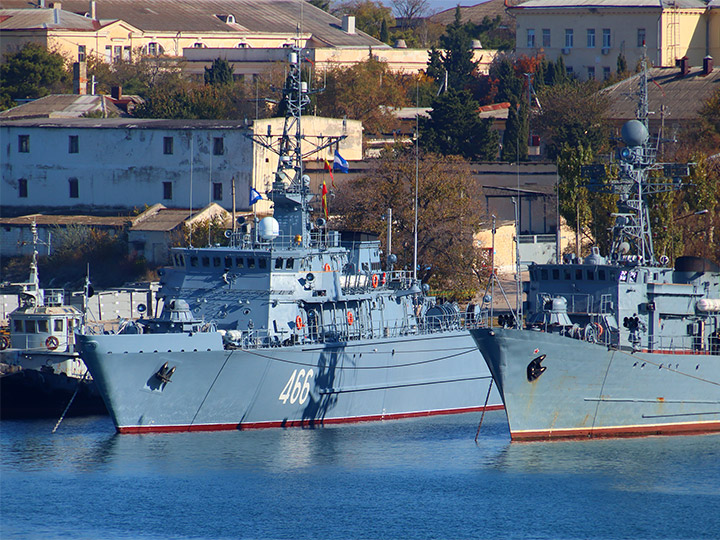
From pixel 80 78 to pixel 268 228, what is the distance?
5480 cm

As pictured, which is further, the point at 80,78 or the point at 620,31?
the point at 620,31

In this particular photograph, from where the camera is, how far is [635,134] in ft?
128

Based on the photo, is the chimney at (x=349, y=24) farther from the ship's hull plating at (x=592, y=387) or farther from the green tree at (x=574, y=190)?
the ship's hull plating at (x=592, y=387)

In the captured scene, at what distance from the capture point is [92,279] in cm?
6191

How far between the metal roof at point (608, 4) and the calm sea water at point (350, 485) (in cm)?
7016

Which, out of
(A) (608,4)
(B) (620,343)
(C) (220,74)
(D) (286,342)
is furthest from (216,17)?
(B) (620,343)

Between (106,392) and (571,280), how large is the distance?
1339 cm

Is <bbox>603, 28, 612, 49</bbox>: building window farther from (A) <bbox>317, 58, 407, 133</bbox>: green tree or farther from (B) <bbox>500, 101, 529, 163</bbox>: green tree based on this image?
(B) <bbox>500, 101, 529, 163</bbox>: green tree

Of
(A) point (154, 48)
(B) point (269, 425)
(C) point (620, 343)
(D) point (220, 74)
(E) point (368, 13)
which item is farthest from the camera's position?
(E) point (368, 13)

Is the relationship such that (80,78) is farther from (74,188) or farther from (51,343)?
(51,343)

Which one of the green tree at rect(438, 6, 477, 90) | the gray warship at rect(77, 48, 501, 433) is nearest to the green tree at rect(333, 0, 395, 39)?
the green tree at rect(438, 6, 477, 90)

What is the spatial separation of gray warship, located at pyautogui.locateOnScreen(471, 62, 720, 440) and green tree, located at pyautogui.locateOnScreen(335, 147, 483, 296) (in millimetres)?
16350

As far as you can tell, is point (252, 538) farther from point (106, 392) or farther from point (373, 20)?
point (373, 20)

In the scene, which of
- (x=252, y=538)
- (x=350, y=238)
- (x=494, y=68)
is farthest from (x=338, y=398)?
(x=494, y=68)
